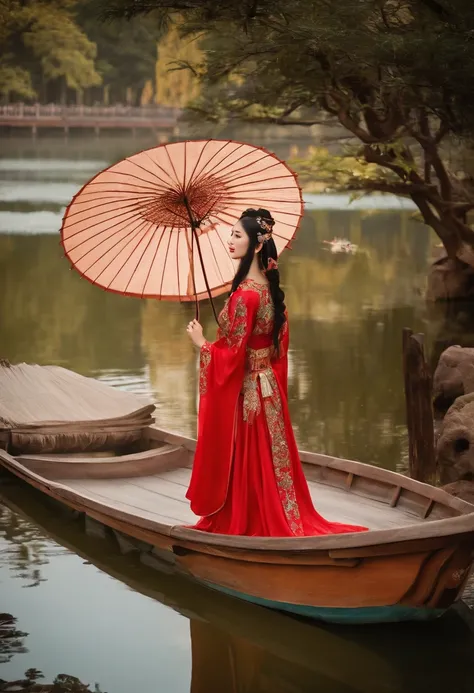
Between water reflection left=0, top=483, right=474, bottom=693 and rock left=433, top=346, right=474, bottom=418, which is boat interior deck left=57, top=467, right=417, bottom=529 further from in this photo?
rock left=433, top=346, right=474, bottom=418

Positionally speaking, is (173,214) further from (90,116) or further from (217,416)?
(90,116)

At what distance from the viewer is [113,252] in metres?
5.81

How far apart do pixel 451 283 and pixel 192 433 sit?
7.39 metres

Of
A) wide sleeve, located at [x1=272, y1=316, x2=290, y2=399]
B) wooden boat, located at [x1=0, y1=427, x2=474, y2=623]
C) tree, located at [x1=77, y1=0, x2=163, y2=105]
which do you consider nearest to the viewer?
wooden boat, located at [x1=0, y1=427, x2=474, y2=623]

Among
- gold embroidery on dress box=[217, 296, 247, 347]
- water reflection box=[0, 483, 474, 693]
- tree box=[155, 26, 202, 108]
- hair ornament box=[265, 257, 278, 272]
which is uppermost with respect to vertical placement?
tree box=[155, 26, 202, 108]

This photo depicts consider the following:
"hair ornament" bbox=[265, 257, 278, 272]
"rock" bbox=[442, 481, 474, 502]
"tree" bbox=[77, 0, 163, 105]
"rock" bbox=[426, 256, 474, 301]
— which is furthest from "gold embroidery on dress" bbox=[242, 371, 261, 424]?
"tree" bbox=[77, 0, 163, 105]

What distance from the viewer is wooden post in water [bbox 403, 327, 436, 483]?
6.65 meters

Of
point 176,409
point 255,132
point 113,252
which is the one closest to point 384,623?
point 113,252

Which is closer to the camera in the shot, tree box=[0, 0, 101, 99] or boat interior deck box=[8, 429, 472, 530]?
boat interior deck box=[8, 429, 472, 530]

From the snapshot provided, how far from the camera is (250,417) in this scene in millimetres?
5188

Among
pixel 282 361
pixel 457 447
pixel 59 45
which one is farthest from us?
pixel 59 45

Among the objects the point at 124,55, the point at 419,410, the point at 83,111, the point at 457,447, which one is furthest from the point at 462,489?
the point at 83,111

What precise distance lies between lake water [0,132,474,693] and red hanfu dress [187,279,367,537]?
0.45m

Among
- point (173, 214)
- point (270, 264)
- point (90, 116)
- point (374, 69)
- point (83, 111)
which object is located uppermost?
point (83, 111)
